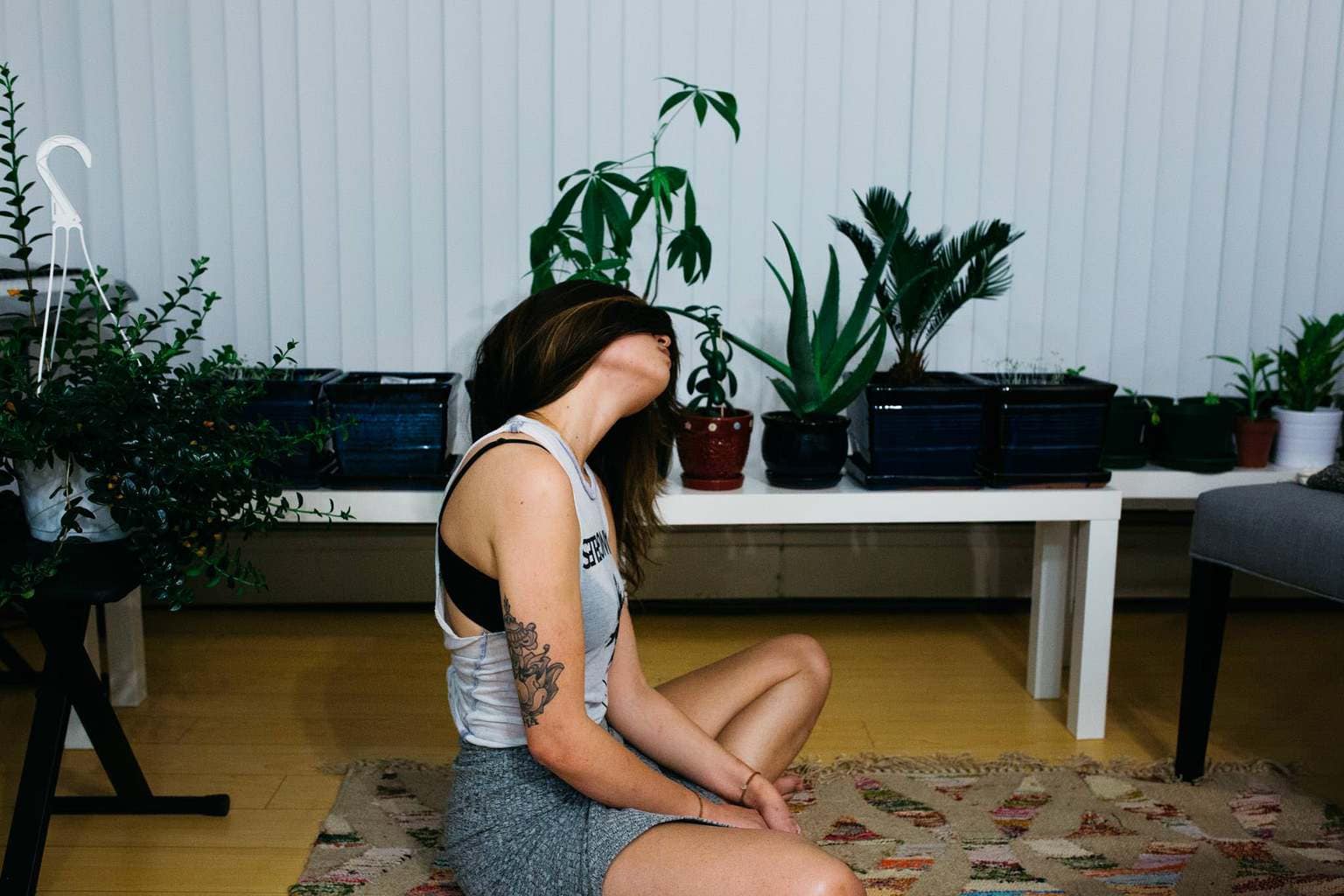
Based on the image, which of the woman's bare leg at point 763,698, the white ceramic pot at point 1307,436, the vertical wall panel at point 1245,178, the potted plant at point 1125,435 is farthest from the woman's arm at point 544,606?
the vertical wall panel at point 1245,178

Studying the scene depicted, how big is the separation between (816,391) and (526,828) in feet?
4.23

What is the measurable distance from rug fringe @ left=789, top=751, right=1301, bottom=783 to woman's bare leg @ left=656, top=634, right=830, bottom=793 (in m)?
0.40

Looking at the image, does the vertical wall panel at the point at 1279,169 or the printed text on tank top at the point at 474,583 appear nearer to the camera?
the printed text on tank top at the point at 474,583

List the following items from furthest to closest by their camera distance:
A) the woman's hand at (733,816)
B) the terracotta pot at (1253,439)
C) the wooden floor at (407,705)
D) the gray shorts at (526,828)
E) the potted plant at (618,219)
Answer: the terracotta pot at (1253,439), the potted plant at (618,219), the wooden floor at (407,705), the woman's hand at (733,816), the gray shorts at (526,828)

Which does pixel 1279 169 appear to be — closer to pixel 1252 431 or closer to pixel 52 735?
pixel 1252 431

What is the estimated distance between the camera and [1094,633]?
2529 mm

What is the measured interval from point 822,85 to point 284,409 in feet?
5.00

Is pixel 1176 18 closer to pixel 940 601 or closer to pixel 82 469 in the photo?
pixel 940 601

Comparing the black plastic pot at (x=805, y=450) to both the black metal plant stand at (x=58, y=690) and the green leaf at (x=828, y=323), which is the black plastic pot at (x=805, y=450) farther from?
the black metal plant stand at (x=58, y=690)

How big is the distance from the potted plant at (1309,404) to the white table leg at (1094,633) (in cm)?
65

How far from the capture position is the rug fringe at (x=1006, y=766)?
2338 millimetres

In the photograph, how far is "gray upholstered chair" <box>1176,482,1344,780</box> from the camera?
1993 millimetres

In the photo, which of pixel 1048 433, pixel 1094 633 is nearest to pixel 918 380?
pixel 1048 433

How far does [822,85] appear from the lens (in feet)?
10.1
